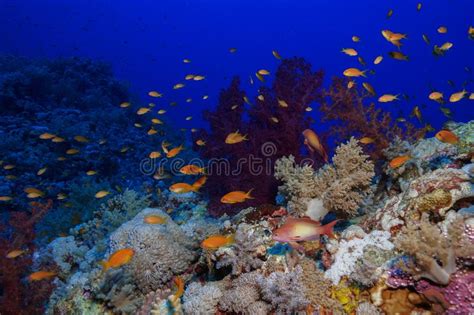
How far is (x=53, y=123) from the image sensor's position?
1365cm

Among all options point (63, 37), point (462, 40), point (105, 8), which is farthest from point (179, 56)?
point (462, 40)

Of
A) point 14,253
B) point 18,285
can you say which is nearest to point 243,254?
point 18,285

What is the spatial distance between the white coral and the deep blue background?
81610 mm

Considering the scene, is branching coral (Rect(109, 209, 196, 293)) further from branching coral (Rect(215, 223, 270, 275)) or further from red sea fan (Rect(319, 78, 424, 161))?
red sea fan (Rect(319, 78, 424, 161))

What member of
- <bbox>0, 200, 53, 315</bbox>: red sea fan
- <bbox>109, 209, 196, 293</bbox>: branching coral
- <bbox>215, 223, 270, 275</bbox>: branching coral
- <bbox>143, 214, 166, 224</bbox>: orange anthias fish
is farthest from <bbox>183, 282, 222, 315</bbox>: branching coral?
<bbox>0, 200, 53, 315</bbox>: red sea fan

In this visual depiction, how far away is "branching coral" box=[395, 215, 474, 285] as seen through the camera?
2473mm

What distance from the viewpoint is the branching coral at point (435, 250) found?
2473 millimetres

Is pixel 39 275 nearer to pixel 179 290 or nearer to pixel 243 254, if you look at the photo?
pixel 179 290

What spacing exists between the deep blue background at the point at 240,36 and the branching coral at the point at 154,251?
79.9 meters

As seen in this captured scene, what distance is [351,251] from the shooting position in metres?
3.39

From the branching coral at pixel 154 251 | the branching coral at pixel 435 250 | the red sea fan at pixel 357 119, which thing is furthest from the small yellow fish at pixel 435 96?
the branching coral at pixel 154 251

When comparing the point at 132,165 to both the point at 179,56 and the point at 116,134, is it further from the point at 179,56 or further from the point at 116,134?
the point at 179,56

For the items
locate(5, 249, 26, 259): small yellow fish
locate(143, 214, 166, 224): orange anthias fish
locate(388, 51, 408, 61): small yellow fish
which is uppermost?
locate(388, 51, 408, 61): small yellow fish

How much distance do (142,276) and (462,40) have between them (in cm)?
13585
